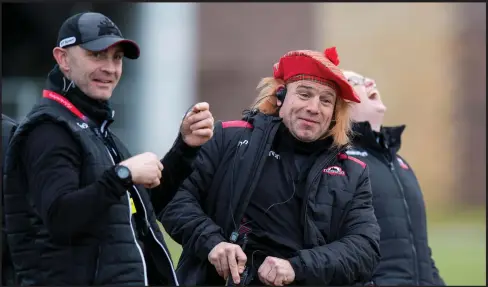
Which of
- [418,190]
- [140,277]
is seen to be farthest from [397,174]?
[140,277]

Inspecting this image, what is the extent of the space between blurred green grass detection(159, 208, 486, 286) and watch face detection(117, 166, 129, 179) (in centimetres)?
890

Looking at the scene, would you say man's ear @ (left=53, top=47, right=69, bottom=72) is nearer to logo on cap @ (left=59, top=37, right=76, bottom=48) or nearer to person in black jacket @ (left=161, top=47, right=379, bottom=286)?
logo on cap @ (left=59, top=37, right=76, bottom=48)

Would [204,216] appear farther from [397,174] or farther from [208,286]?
[397,174]

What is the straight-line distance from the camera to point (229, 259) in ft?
11.4

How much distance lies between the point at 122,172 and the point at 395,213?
204 cm

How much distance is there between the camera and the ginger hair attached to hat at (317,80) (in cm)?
372

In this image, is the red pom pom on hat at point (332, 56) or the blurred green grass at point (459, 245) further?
the blurred green grass at point (459, 245)

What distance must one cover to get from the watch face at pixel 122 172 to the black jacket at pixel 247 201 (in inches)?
17.9

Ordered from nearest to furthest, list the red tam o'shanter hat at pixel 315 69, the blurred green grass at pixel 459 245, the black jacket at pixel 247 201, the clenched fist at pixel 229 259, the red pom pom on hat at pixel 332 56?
1. the clenched fist at pixel 229 259
2. the black jacket at pixel 247 201
3. the red tam o'shanter hat at pixel 315 69
4. the red pom pom on hat at pixel 332 56
5. the blurred green grass at pixel 459 245

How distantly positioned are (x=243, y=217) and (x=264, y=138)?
0.33 metres

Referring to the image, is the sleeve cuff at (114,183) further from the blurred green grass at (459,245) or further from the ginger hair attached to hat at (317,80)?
the blurred green grass at (459,245)

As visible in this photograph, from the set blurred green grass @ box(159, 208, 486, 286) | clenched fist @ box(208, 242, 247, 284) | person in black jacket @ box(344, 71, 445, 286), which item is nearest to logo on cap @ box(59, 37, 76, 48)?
clenched fist @ box(208, 242, 247, 284)

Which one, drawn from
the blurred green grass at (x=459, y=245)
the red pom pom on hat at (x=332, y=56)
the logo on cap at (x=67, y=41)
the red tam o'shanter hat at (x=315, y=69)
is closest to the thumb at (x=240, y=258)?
the red tam o'shanter hat at (x=315, y=69)

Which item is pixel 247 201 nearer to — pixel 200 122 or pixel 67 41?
pixel 200 122
